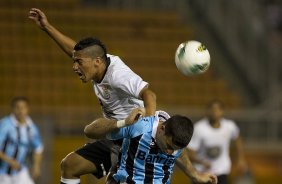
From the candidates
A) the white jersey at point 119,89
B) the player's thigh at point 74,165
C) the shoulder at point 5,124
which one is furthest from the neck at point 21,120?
the white jersey at point 119,89

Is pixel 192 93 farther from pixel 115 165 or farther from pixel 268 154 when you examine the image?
pixel 115 165

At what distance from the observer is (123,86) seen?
801cm

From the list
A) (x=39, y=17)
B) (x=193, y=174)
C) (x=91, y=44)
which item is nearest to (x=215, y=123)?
(x=39, y=17)

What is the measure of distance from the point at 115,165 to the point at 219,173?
4544 millimetres

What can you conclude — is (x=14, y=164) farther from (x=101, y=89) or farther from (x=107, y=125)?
(x=107, y=125)

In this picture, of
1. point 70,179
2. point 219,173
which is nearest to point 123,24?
point 219,173

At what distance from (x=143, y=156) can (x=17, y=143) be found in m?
5.69

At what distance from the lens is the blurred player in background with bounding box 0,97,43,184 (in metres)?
12.7

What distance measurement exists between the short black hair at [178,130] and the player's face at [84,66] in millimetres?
1176

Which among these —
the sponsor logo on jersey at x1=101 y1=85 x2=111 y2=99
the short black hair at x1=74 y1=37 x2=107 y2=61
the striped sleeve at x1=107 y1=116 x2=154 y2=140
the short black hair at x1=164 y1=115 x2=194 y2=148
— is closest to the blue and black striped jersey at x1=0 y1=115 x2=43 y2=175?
the sponsor logo on jersey at x1=101 y1=85 x2=111 y2=99

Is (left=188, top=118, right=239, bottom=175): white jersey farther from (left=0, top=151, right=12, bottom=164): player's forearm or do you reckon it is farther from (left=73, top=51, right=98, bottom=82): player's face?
(left=73, top=51, right=98, bottom=82): player's face

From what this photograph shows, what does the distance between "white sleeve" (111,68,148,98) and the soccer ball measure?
0.58 metres

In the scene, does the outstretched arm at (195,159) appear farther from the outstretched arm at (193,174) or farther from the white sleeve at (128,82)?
the white sleeve at (128,82)

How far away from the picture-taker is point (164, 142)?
7.29 meters
